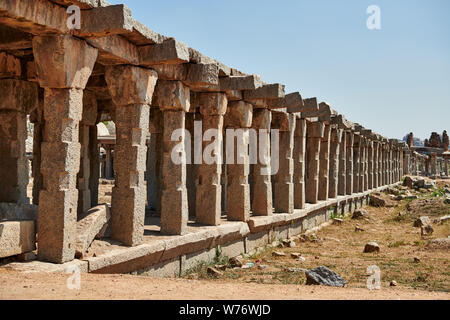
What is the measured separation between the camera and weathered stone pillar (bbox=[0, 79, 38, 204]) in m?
8.59

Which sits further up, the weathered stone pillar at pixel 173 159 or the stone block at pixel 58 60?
the stone block at pixel 58 60

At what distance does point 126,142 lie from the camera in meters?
7.70

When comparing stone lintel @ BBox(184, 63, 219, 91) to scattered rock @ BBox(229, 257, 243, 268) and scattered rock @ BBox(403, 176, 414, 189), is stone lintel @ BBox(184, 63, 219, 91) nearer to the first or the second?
scattered rock @ BBox(229, 257, 243, 268)

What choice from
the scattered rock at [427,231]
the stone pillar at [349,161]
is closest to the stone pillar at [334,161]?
the stone pillar at [349,161]

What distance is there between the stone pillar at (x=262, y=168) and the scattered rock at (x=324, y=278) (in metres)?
5.57

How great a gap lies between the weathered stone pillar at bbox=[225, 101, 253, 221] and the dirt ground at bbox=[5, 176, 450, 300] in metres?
1.14

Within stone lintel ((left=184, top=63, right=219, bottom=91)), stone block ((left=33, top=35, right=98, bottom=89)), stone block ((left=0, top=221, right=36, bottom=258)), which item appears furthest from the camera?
stone lintel ((left=184, top=63, right=219, bottom=91))

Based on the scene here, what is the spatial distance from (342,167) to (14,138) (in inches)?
588

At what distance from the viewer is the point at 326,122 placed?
17109 mm

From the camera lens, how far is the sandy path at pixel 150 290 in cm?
477

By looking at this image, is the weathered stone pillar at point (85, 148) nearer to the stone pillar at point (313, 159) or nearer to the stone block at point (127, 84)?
the stone block at point (127, 84)

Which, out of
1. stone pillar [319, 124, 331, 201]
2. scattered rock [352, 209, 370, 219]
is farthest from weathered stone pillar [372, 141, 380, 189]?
stone pillar [319, 124, 331, 201]
